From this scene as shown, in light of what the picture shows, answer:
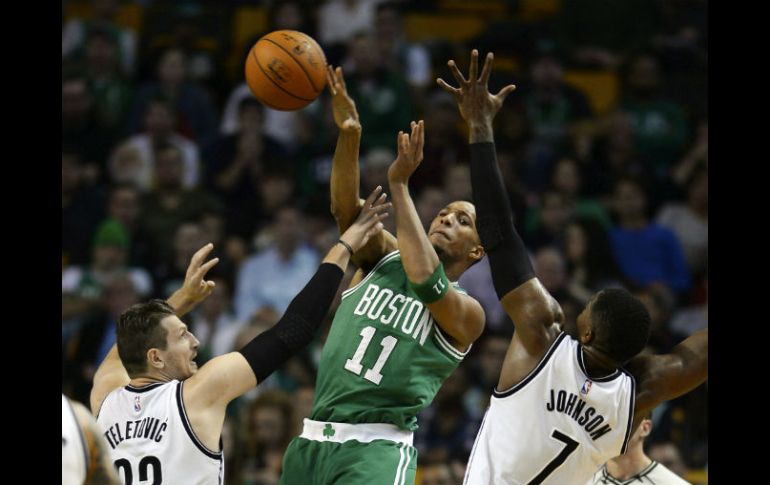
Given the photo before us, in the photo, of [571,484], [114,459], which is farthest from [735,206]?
[114,459]

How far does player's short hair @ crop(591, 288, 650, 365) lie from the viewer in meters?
4.93

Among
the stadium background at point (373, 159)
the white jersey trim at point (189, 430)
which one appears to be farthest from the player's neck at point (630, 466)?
the white jersey trim at point (189, 430)

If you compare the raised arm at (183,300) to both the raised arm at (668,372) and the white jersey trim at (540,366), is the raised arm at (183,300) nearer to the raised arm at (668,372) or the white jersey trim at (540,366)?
the white jersey trim at (540,366)

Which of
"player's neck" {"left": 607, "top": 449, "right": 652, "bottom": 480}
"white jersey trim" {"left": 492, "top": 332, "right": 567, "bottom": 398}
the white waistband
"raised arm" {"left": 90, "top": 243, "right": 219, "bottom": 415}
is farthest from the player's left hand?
"player's neck" {"left": 607, "top": 449, "right": 652, "bottom": 480}

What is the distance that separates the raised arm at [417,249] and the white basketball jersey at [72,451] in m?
1.94

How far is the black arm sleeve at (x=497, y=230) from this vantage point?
4.91m

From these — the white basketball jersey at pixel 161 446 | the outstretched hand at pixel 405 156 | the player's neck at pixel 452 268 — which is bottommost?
the white basketball jersey at pixel 161 446

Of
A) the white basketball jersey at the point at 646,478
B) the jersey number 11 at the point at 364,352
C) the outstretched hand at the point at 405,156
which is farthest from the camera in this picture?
the white basketball jersey at the point at 646,478

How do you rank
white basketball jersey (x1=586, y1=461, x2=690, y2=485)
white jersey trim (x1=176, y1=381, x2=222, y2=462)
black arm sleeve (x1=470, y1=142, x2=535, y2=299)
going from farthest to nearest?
1. white basketball jersey (x1=586, y1=461, x2=690, y2=485)
2. black arm sleeve (x1=470, y1=142, x2=535, y2=299)
3. white jersey trim (x1=176, y1=381, x2=222, y2=462)

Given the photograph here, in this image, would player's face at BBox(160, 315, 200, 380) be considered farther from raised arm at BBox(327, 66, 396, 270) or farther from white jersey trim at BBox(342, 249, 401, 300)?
raised arm at BBox(327, 66, 396, 270)

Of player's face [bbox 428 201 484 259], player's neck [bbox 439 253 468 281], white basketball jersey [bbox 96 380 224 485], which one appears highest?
player's face [bbox 428 201 484 259]

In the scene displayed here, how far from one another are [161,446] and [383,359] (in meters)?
1.23

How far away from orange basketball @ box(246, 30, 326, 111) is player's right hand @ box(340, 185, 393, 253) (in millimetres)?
747
